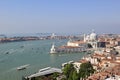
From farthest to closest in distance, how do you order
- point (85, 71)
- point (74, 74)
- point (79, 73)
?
point (85, 71) < point (79, 73) < point (74, 74)

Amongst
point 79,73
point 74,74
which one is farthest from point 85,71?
point 74,74

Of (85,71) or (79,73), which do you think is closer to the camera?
(79,73)

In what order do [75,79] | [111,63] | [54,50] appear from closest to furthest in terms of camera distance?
[75,79]
[111,63]
[54,50]

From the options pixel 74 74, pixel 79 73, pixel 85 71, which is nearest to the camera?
pixel 74 74

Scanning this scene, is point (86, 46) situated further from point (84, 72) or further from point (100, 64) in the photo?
point (84, 72)

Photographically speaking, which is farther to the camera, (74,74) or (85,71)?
(85,71)

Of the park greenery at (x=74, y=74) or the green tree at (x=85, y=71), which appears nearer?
the park greenery at (x=74, y=74)

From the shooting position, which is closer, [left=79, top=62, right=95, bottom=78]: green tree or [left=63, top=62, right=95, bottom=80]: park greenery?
[left=63, top=62, right=95, bottom=80]: park greenery

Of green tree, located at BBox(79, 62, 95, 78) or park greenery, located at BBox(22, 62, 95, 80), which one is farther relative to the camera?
green tree, located at BBox(79, 62, 95, 78)

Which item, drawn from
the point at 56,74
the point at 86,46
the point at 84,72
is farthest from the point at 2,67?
the point at 86,46

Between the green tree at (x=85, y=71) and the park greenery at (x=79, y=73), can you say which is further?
the green tree at (x=85, y=71)

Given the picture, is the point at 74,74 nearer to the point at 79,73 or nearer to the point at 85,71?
the point at 79,73
